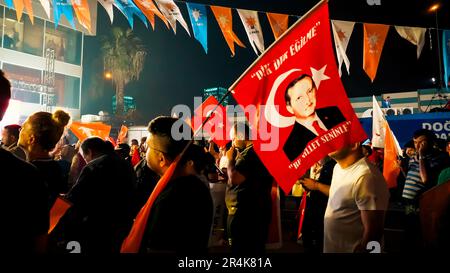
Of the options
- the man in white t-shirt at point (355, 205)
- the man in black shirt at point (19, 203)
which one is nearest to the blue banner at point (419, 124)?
the man in white t-shirt at point (355, 205)

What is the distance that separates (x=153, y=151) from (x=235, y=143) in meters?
2.64

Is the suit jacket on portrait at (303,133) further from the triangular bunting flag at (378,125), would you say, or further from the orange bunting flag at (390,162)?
the triangular bunting flag at (378,125)

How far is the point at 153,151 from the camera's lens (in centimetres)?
264

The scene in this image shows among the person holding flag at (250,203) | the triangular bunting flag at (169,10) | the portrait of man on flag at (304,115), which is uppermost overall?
the triangular bunting flag at (169,10)

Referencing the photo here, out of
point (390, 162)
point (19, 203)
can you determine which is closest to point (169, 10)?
point (390, 162)

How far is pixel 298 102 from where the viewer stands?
2.95 m

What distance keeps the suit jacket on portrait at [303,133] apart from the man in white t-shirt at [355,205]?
461 mm

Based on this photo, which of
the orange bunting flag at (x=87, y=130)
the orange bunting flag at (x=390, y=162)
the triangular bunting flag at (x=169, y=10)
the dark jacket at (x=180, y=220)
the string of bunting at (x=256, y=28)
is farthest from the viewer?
the string of bunting at (x=256, y=28)

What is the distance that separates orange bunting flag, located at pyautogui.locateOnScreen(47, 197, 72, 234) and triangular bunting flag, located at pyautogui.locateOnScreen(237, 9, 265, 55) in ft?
31.2

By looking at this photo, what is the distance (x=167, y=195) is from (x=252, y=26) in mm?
10448

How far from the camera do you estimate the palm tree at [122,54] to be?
4166cm
